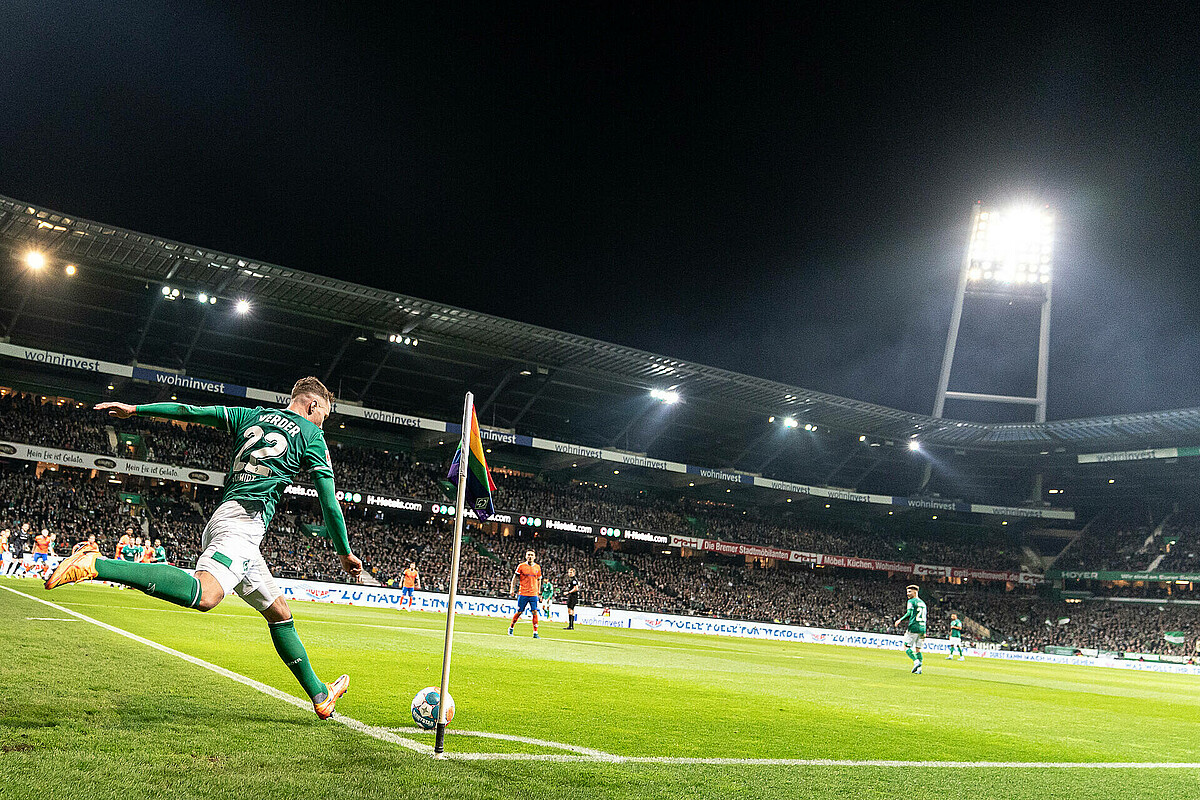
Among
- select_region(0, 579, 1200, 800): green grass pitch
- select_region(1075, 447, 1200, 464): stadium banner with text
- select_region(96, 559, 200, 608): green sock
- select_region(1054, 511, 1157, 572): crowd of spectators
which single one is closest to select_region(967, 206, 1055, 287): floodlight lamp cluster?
select_region(1075, 447, 1200, 464): stadium banner with text

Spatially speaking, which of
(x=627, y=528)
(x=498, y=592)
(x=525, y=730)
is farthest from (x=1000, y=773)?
(x=627, y=528)

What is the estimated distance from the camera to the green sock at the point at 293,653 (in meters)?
5.60

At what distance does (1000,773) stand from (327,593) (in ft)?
109

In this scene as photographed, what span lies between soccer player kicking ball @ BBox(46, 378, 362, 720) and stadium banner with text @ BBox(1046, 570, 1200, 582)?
64.5 metres

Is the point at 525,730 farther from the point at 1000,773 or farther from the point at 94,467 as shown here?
the point at 94,467

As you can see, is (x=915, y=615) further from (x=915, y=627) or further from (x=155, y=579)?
(x=155, y=579)

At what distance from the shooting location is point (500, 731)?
6371mm

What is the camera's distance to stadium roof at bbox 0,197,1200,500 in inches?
1407

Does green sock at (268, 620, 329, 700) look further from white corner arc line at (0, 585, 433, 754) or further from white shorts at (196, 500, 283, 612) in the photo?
white corner arc line at (0, 585, 433, 754)

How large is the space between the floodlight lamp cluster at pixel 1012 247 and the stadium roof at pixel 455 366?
527 inches

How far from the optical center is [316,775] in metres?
4.37

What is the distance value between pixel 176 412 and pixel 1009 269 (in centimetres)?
6775

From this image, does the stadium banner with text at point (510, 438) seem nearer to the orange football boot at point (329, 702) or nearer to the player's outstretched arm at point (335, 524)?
the orange football boot at point (329, 702)

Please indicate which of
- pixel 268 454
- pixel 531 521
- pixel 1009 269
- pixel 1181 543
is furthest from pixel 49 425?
pixel 1181 543
